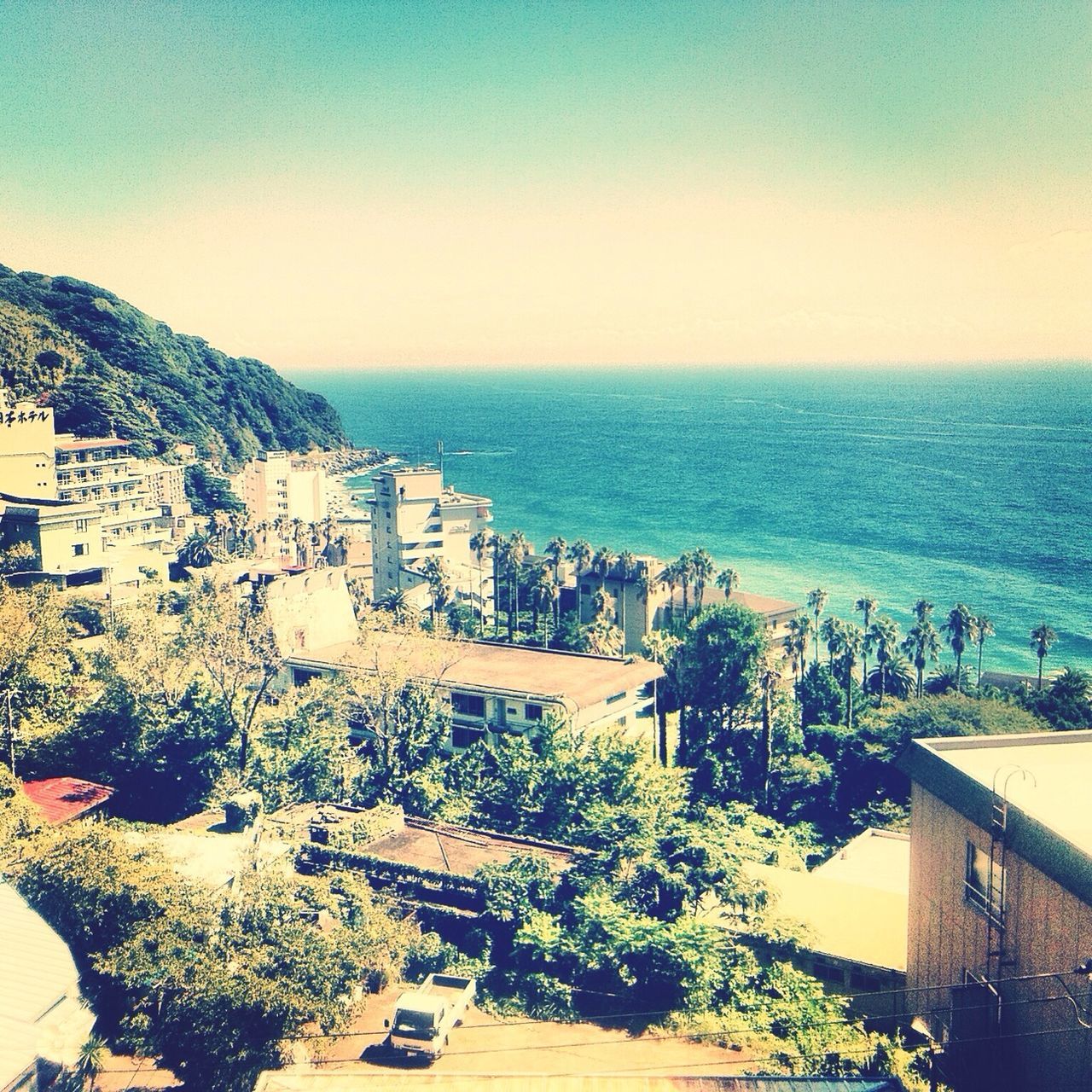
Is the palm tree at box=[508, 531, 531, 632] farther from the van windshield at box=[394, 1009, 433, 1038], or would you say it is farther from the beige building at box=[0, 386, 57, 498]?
the van windshield at box=[394, 1009, 433, 1038]

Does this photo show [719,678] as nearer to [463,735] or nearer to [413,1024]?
[463,735]

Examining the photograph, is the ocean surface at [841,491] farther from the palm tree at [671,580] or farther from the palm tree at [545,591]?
the palm tree at [545,591]

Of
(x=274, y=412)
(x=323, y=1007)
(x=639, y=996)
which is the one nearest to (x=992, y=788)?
(x=639, y=996)

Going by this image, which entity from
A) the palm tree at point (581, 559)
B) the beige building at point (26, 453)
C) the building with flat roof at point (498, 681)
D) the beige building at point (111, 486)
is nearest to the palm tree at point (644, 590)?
the palm tree at point (581, 559)

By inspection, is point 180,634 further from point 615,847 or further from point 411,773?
point 615,847

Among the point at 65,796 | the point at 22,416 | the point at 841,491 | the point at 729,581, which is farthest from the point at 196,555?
the point at 841,491
